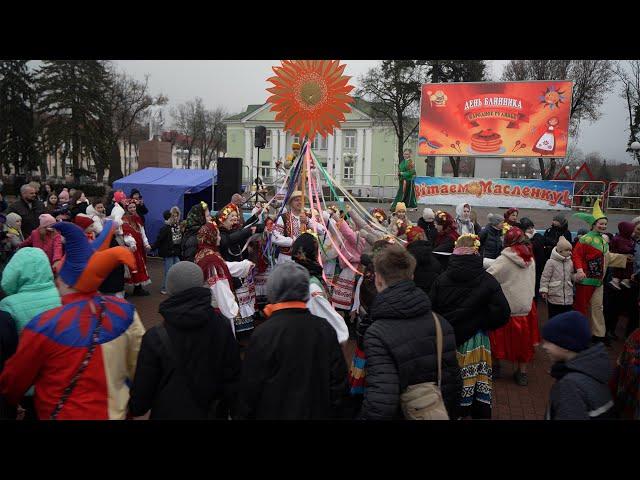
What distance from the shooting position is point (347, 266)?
7.10 m

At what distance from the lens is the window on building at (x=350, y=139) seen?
51.1m

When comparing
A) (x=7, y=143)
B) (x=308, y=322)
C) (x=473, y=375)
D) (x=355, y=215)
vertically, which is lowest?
(x=473, y=375)

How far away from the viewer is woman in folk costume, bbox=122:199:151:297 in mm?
8602

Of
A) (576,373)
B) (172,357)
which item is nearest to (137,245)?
(172,357)

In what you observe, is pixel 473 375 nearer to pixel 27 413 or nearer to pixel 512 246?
pixel 512 246

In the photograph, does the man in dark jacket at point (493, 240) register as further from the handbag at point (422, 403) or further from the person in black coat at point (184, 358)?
the person in black coat at point (184, 358)

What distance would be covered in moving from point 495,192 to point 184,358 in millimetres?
15658

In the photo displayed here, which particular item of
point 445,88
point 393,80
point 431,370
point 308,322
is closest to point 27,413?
point 308,322

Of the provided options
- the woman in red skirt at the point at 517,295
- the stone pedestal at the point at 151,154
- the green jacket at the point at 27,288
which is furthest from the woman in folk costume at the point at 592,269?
the stone pedestal at the point at 151,154

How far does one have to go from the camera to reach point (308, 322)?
2.48 metres

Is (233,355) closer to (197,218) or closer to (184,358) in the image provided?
(184,358)

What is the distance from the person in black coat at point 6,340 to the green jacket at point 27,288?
8 cm

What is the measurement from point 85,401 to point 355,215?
4640 millimetres

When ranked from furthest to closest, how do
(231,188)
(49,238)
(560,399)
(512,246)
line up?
1. (231,188)
2. (49,238)
3. (512,246)
4. (560,399)
